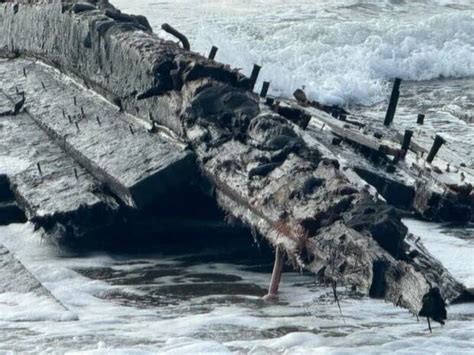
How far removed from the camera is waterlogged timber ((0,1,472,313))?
6.42 meters

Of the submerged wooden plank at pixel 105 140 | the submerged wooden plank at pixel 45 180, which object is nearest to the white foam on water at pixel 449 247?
the submerged wooden plank at pixel 105 140

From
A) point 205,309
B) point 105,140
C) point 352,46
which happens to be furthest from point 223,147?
point 352,46

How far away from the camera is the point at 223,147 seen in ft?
26.8

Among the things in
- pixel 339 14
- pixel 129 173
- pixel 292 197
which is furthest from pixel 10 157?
pixel 339 14

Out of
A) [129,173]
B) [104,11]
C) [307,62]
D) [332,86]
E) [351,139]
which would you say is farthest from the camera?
[307,62]

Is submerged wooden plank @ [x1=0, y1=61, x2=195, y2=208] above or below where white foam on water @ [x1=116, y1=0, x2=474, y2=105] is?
below

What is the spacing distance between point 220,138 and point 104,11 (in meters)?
3.45

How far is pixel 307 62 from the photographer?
19.6m

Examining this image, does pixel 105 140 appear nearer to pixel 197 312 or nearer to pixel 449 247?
pixel 197 312

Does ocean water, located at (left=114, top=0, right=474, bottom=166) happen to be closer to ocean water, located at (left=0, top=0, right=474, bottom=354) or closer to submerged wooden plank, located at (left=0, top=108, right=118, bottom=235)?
ocean water, located at (left=0, top=0, right=474, bottom=354)

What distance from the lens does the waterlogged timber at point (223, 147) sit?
6.42 meters

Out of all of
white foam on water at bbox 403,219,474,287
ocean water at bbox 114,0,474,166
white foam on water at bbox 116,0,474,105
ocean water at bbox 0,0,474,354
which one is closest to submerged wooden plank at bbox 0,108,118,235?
ocean water at bbox 0,0,474,354

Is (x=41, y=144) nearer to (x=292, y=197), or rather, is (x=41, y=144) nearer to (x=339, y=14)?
(x=292, y=197)

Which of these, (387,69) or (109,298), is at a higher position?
(387,69)
